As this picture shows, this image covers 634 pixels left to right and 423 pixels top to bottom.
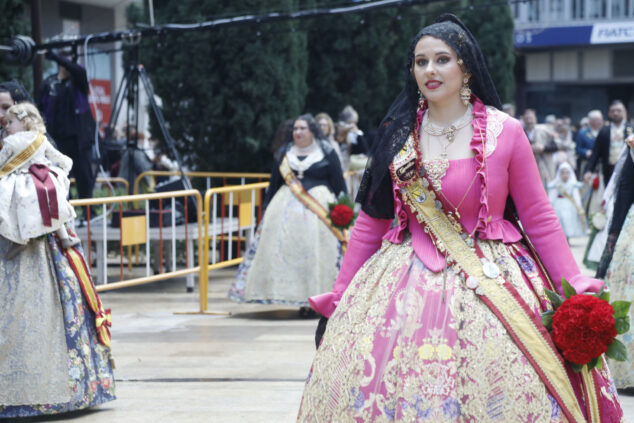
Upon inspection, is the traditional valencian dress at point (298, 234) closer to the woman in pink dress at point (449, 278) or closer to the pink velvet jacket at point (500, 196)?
the woman in pink dress at point (449, 278)

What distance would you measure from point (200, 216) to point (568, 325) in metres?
7.01

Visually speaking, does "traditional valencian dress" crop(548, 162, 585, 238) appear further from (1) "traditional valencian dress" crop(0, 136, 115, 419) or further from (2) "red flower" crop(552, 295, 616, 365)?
(2) "red flower" crop(552, 295, 616, 365)

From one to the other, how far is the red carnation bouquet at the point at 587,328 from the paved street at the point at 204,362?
248 centimetres

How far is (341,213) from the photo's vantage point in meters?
8.84

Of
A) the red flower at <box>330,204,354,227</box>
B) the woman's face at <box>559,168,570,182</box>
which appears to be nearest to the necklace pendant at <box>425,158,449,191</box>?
the red flower at <box>330,204,354,227</box>

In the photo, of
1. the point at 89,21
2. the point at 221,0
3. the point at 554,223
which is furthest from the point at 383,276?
the point at 89,21

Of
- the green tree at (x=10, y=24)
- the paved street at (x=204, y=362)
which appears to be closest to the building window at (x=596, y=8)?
the green tree at (x=10, y=24)

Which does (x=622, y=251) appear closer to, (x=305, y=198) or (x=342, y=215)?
(x=342, y=215)

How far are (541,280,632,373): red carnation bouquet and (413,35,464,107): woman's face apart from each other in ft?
2.66

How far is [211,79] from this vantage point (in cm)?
1384

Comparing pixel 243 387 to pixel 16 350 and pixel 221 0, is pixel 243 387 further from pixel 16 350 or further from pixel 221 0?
pixel 221 0

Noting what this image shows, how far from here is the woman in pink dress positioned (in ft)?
11.2

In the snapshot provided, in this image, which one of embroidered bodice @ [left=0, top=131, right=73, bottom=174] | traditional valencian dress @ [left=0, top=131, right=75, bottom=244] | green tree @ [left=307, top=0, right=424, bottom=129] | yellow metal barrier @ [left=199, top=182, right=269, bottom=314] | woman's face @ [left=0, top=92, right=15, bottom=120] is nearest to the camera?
traditional valencian dress @ [left=0, top=131, right=75, bottom=244]

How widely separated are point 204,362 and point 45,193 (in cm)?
215
